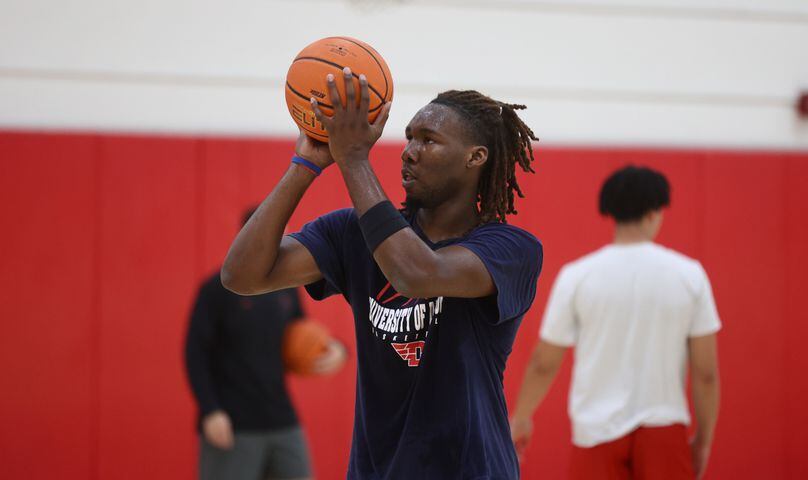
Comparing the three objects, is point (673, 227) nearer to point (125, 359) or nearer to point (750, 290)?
point (750, 290)

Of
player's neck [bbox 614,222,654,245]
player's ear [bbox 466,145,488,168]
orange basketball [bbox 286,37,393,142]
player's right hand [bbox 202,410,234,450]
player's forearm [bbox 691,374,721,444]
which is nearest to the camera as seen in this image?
orange basketball [bbox 286,37,393,142]

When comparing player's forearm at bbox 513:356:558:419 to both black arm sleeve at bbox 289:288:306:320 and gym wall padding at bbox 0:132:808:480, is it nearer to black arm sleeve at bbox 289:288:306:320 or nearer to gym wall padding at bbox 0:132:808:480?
black arm sleeve at bbox 289:288:306:320

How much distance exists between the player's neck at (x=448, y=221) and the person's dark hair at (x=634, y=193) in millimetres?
1748

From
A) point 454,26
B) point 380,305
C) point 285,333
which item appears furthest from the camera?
point 454,26

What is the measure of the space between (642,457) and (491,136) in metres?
1.92

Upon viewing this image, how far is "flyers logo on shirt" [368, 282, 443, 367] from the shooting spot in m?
2.30

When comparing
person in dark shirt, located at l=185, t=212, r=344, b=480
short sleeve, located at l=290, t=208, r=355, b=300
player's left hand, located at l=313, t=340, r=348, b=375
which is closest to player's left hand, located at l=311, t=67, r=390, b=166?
short sleeve, located at l=290, t=208, r=355, b=300

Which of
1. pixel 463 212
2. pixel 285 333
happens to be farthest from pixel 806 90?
pixel 463 212

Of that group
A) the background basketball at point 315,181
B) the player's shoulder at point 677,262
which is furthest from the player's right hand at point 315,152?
the background basketball at point 315,181

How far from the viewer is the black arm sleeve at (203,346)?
4551mm

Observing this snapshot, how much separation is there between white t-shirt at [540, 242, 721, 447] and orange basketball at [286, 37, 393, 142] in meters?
1.94

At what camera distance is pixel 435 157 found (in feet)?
7.73

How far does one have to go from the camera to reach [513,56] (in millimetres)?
6453

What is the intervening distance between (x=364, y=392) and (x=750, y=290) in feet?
15.9
